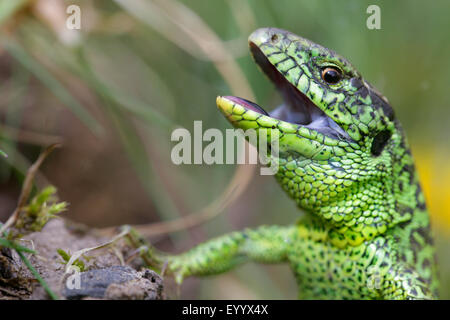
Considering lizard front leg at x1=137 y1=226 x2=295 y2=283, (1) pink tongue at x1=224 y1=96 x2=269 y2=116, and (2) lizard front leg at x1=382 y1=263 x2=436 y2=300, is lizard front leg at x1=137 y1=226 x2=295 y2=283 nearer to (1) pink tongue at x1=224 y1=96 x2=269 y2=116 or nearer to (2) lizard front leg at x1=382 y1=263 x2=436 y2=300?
(2) lizard front leg at x1=382 y1=263 x2=436 y2=300

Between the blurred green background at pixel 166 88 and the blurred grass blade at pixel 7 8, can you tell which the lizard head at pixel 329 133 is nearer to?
the blurred green background at pixel 166 88

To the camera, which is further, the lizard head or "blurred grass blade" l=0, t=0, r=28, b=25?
"blurred grass blade" l=0, t=0, r=28, b=25

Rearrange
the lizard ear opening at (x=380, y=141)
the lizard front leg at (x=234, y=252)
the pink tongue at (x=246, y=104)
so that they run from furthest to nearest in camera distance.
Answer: the lizard front leg at (x=234, y=252), the lizard ear opening at (x=380, y=141), the pink tongue at (x=246, y=104)

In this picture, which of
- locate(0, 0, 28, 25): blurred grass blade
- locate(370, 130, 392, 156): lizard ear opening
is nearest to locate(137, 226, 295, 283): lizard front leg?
locate(370, 130, 392, 156): lizard ear opening

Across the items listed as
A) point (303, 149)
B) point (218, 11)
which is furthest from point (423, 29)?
point (303, 149)

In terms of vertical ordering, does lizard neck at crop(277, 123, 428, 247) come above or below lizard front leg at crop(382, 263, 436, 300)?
above

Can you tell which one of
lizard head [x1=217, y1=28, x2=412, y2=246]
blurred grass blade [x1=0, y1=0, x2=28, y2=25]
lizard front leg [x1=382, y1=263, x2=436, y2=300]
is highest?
blurred grass blade [x1=0, y1=0, x2=28, y2=25]

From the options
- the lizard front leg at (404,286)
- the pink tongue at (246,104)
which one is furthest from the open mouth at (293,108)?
the lizard front leg at (404,286)

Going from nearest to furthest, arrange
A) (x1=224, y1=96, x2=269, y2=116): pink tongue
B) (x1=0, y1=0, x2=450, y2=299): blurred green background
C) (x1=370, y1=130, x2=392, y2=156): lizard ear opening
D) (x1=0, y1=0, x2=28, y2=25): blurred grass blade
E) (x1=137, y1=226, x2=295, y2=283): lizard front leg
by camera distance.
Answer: (x1=224, y1=96, x2=269, y2=116): pink tongue < (x1=370, y1=130, x2=392, y2=156): lizard ear opening < (x1=137, y1=226, x2=295, y2=283): lizard front leg < (x1=0, y1=0, x2=28, y2=25): blurred grass blade < (x1=0, y1=0, x2=450, y2=299): blurred green background

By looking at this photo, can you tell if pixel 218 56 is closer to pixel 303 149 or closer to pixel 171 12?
pixel 171 12
